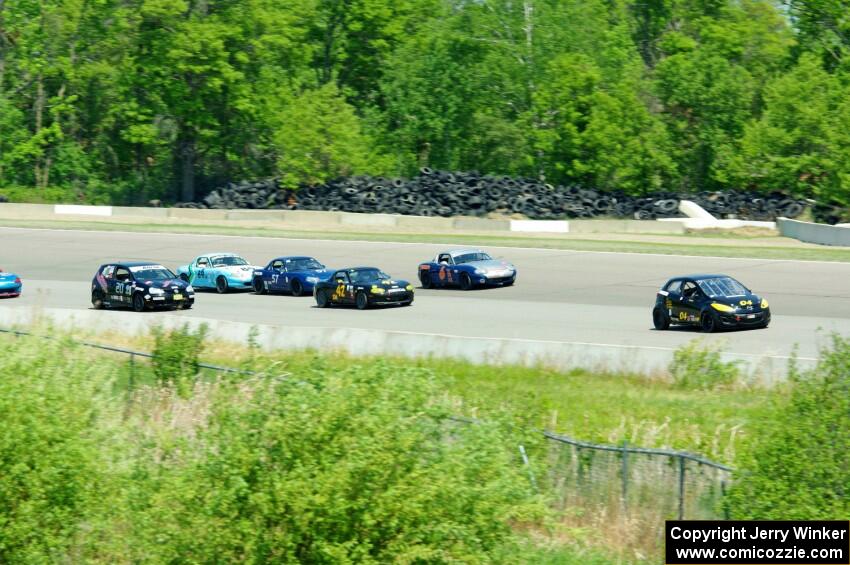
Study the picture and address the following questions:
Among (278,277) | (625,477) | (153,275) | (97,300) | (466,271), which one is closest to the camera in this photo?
(625,477)

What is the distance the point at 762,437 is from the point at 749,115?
181ft

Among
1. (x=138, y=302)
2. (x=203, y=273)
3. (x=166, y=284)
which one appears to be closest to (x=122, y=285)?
(x=138, y=302)

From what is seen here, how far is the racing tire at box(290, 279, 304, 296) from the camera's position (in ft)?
120

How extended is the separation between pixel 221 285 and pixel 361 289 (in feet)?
22.4

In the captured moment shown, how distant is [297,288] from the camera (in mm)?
36750

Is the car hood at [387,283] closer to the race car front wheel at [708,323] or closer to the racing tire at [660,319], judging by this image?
the racing tire at [660,319]

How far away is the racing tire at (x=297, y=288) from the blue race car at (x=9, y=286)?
8.40m

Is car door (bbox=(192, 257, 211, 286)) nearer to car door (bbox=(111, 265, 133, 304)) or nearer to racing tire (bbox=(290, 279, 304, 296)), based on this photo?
racing tire (bbox=(290, 279, 304, 296))

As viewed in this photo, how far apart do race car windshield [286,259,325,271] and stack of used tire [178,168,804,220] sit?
1605cm

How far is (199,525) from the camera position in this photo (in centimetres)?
1058

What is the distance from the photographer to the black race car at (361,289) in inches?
1297

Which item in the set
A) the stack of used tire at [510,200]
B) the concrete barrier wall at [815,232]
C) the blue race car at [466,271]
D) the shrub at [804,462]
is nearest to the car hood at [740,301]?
the blue race car at [466,271]

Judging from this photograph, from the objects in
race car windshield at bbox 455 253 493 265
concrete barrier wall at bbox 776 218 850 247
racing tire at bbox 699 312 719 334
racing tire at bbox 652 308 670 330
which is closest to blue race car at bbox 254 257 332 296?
race car windshield at bbox 455 253 493 265

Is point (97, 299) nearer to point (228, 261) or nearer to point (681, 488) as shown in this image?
point (228, 261)
